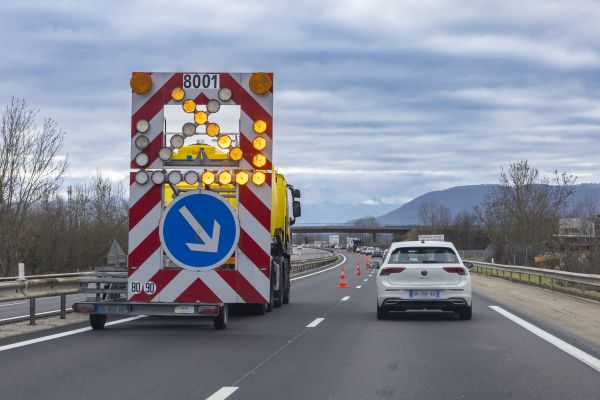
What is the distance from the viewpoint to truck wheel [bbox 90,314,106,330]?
13.8m

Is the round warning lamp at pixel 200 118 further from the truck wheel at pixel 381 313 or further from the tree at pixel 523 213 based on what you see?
the tree at pixel 523 213

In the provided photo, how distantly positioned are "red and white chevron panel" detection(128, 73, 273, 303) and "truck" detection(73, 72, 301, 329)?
15 mm

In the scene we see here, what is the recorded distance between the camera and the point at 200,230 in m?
12.6

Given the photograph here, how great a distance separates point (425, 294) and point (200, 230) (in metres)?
5.35

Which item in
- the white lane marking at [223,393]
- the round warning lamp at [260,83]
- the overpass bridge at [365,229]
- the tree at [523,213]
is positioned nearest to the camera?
the white lane marking at [223,393]

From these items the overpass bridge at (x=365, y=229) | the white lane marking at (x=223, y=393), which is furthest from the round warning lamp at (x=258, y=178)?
the overpass bridge at (x=365, y=229)

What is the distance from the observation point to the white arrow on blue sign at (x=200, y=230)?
41.5ft

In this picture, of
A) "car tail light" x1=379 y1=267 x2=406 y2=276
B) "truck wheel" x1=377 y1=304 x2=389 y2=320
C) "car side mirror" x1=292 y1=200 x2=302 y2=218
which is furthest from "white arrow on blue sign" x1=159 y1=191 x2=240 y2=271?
"car side mirror" x1=292 y1=200 x2=302 y2=218

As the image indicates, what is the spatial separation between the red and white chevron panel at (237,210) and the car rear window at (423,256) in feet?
14.6

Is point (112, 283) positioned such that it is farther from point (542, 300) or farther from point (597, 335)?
point (542, 300)

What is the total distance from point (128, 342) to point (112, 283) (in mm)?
1455

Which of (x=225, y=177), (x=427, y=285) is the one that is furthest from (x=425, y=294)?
(x=225, y=177)

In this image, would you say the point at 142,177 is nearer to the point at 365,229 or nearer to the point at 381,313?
the point at 381,313

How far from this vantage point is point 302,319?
16.6 m
